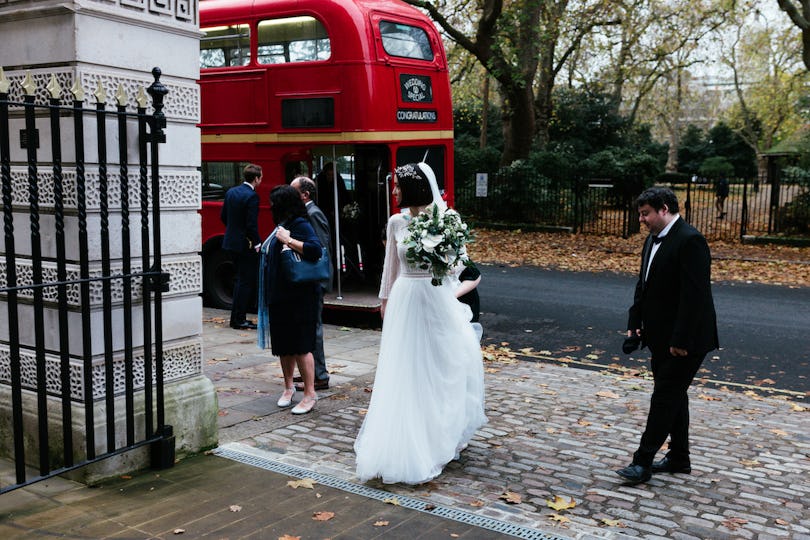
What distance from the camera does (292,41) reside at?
11000 millimetres

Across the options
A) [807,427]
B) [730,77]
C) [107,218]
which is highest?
[730,77]

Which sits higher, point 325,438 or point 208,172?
point 208,172

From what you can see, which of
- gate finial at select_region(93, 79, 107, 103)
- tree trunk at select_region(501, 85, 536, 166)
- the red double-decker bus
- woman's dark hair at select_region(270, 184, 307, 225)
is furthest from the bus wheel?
tree trunk at select_region(501, 85, 536, 166)

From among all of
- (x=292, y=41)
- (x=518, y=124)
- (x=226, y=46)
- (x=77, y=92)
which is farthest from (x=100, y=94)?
(x=518, y=124)

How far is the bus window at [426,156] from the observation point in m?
11.0

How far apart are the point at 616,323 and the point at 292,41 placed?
5.99 meters

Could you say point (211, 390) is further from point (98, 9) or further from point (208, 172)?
point (208, 172)

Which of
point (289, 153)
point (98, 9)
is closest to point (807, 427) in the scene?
Answer: point (98, 9)

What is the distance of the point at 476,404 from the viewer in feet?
18.3

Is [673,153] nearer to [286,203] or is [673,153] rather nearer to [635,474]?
[286,203]

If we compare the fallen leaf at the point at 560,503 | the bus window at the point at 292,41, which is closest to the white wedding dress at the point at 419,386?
the fallen leaf at the point at 560,503

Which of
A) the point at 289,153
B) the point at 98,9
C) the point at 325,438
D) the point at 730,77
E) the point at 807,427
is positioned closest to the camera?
the point at 98,9

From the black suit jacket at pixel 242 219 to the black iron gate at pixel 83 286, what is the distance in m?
4.81

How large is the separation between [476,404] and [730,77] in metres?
51.0
